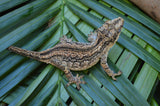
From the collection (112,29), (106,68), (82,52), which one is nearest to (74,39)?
(82,52)

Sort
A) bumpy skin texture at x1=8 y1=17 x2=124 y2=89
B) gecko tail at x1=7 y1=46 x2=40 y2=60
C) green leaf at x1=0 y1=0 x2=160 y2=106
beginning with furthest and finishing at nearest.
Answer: bumpy skin texture at x1=8 y1=17 x2=124 y2=89, gecko tail at x1=7 y1=46 x2=40 y2=60, green leaf at x1=0 y1=0 x2=160 y2=106

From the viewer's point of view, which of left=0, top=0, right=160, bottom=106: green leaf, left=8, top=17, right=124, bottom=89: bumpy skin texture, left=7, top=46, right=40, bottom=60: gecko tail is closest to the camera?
left=0, top=0, right=160, bottom=106: green leaf

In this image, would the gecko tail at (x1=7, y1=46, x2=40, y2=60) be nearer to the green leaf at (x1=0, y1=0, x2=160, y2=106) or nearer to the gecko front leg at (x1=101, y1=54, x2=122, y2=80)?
the green leaf at (x1=0, y1=0, x2=160, y2=106)

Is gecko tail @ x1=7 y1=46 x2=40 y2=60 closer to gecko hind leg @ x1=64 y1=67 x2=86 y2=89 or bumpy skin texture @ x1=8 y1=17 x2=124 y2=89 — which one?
bumpy skin texture @ x1=8 y1=17 x2=124 y2=89

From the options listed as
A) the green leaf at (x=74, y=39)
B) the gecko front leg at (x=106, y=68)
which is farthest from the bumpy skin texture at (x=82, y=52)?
the green leaf at (x=74, y=39)

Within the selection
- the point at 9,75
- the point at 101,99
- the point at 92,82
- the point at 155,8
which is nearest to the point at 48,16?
the point at 9,75

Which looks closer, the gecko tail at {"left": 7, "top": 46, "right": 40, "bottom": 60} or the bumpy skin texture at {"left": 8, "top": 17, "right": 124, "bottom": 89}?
the gecko tail at {"left": 7, "top": 46, "right": 40, "bottom": 60}

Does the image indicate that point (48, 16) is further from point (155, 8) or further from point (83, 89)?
point (155, 8)

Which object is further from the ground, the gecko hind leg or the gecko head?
the gecko head

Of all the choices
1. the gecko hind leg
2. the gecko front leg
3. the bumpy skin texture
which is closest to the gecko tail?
the bumpy skin texture
